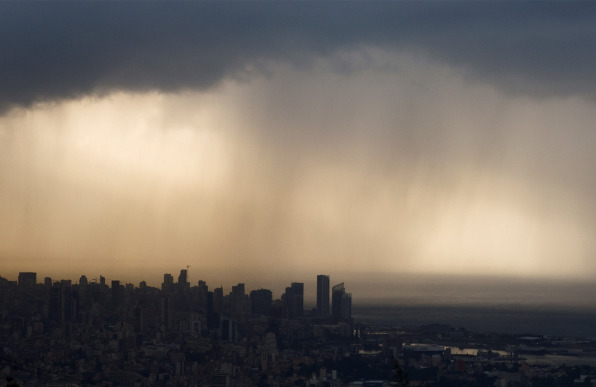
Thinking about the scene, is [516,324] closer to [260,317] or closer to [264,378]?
[260,317]

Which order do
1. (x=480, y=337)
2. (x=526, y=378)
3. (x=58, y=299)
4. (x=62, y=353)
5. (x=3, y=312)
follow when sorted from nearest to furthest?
(x=526, y=378)
(x=62, y=353)
(x=3, y=312)
(x=58, y=299)
(x=480, y=337)

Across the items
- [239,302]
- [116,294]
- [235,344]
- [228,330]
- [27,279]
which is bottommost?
[235,344]

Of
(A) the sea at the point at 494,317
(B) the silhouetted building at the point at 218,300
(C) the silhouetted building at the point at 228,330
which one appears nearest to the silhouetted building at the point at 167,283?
(B) the silhouetted building at the point at 218,300

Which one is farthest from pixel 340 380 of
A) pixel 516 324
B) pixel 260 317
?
pixel 516 324

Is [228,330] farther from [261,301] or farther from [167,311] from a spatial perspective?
[261,301]

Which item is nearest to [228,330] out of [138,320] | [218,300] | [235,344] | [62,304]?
[235,344]
